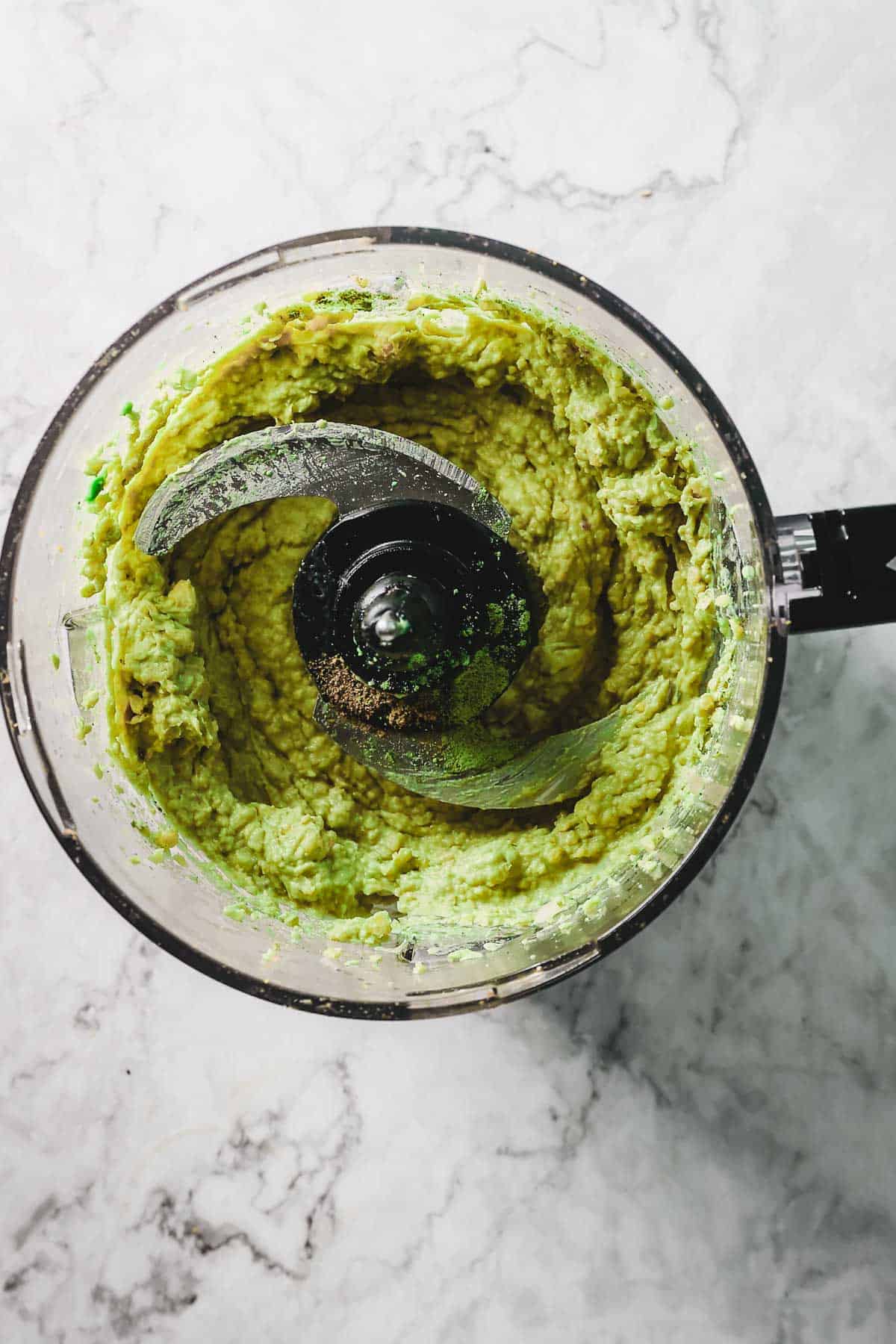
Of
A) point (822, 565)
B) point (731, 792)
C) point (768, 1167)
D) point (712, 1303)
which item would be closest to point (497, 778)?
point (731, 792)

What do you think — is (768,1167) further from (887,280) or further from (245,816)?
(887,280)

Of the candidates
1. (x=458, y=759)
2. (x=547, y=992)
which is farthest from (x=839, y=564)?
(x=547, y=992)

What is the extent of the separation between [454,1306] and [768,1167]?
0.51 metres

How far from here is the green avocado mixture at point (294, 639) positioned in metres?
1.33

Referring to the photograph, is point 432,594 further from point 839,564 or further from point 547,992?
point 547,992

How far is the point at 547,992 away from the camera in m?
1.60

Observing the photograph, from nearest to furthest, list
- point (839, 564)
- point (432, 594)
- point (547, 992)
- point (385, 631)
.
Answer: point (839, 564) → point (385, 631) → point (432, 594) → point (547, 992)

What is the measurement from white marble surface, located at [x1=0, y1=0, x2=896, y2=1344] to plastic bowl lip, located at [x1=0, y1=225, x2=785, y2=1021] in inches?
15.6

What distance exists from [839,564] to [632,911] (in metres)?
0.44

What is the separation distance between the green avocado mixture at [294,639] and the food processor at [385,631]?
3 cm

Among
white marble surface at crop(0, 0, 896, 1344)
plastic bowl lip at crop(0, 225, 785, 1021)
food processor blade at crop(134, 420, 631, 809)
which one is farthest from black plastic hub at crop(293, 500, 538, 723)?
white marble surface at crop(0, 0, 896, 1344)

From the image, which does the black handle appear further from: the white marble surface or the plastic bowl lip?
the white marble surface

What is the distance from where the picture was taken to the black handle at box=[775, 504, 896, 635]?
1.15 meters

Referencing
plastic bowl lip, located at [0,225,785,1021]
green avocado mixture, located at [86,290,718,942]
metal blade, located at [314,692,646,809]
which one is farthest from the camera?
metal blade, located at [314,692,646,809]
